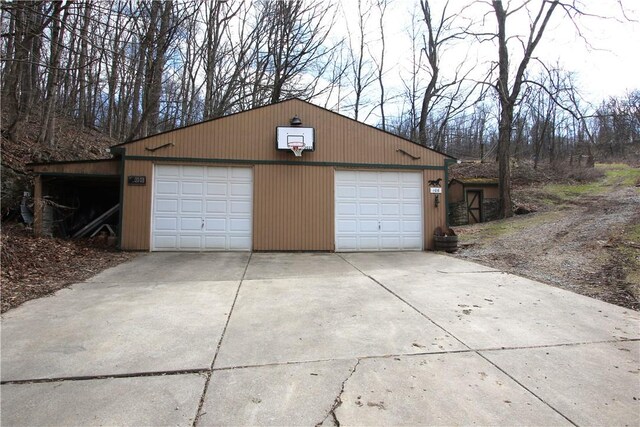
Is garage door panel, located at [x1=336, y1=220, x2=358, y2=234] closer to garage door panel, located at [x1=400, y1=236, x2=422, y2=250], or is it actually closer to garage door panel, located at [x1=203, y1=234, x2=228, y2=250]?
garage door panel, located at [x1=400, y1=236, x2=422, y2=250]

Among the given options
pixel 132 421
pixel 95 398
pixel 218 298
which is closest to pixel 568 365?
pixel 132 421

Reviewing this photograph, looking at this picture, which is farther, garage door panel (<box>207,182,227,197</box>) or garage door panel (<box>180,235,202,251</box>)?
garage door panel (<box>207,182,227,197</box>)

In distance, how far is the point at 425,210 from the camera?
10.4 m

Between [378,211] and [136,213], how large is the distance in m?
6.64

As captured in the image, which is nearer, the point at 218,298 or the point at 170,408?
the point at 170,408

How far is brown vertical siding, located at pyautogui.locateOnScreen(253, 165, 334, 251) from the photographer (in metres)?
9.70

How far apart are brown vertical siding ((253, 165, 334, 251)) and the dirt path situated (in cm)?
384

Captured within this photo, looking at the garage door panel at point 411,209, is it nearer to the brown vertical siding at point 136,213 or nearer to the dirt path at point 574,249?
the dirt path at point 574,249

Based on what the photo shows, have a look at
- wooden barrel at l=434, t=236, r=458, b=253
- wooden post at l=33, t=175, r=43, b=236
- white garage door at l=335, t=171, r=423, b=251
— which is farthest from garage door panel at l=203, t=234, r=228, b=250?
wooden barrel at l=434, t=236, r=458, b=253

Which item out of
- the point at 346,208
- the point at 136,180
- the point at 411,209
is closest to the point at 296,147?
the point at 346,208

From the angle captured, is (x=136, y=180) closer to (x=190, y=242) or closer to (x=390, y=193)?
(x=190, y=242)

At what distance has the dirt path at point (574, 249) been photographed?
5.54 meters

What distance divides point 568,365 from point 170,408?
308 centimetres

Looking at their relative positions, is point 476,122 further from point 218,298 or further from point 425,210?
point 218,298
